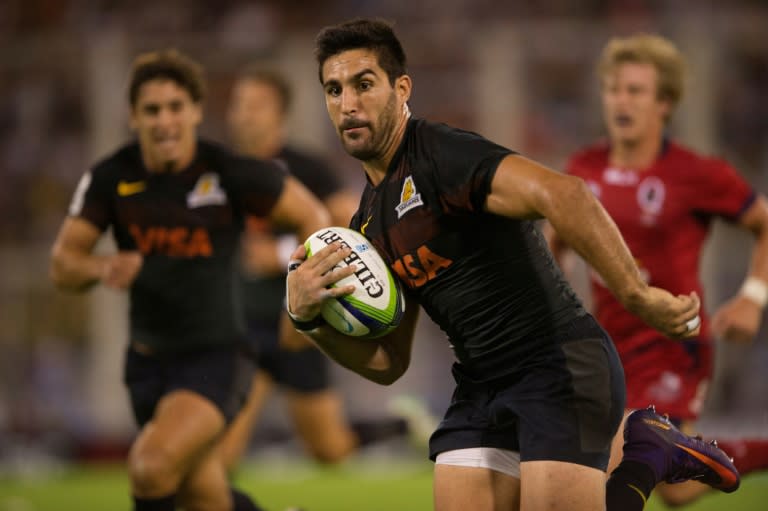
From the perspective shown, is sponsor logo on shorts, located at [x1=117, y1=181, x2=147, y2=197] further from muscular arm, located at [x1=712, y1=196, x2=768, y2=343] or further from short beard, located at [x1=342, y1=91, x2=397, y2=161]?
muscular arm, located at [x1=712, y1=196, x2=768, y2=343]

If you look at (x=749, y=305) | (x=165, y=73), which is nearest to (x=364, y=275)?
(x=165, y=73)

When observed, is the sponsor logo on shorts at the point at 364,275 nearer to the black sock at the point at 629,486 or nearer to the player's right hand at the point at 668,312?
the player's right hand at the point at 668,312

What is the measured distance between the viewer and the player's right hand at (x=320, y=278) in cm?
390

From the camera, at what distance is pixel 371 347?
4.35 meters

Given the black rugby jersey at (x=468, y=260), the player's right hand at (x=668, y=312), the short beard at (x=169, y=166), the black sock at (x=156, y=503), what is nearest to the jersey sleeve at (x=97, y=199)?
the short beard at (x=169, y=166)

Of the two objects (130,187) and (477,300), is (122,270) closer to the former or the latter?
(130,187)

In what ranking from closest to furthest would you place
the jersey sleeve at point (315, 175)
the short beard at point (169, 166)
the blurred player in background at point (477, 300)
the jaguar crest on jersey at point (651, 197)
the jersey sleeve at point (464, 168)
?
the jersey sleeve at point (464, 168)
the blurred player in background at point (477, 300)
the jaguar crest on jersey at point (651, 197)
the short beard at point (169, 166)
the jersey sleeve at point (315, 175)

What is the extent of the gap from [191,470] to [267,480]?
6.31m

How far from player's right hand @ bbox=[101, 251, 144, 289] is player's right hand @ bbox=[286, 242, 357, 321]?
1678mm

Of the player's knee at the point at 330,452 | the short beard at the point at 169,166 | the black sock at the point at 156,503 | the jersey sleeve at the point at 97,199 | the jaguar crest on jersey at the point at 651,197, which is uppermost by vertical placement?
the short beard at the point at 169,166

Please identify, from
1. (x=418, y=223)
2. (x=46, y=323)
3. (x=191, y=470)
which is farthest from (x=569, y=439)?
(x=46, y=323)

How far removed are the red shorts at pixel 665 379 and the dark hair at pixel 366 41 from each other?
2301 mm

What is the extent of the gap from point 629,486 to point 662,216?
6.09 ft

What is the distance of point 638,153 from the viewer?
229 inches
